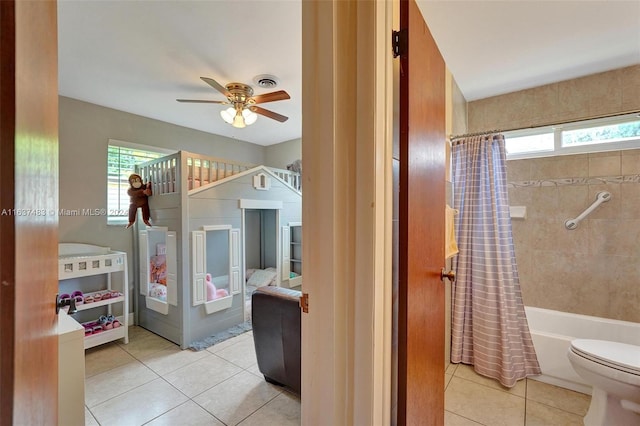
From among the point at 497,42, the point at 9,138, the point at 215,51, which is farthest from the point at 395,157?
the point at 215,51

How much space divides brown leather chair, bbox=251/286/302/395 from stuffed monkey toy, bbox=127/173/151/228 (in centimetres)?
175

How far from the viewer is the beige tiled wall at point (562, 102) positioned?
6.92 feet

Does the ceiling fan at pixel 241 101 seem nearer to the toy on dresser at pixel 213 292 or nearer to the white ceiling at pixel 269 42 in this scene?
the white ceiling at pixel 269 42

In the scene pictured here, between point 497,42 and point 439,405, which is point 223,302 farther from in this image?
point 497,42

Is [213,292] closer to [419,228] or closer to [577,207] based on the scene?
[419,228]

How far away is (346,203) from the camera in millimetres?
786

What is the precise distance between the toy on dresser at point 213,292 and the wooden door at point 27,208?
221cm

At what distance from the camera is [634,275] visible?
2119 mm

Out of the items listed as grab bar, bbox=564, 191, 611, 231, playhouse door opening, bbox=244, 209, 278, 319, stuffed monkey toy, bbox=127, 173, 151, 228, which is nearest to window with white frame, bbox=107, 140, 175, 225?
stuffed monkey toy, bbox=127, 173, 151, 228

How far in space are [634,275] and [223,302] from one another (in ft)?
11.6

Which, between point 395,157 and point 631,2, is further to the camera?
point 631,2

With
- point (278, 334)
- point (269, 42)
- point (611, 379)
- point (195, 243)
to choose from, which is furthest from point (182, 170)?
point (611, 379)

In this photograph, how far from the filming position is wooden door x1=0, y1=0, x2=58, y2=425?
46 centimetres

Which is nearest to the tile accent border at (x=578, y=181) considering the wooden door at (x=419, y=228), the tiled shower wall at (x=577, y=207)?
the tiled shower wall at (x=577, y=207)
